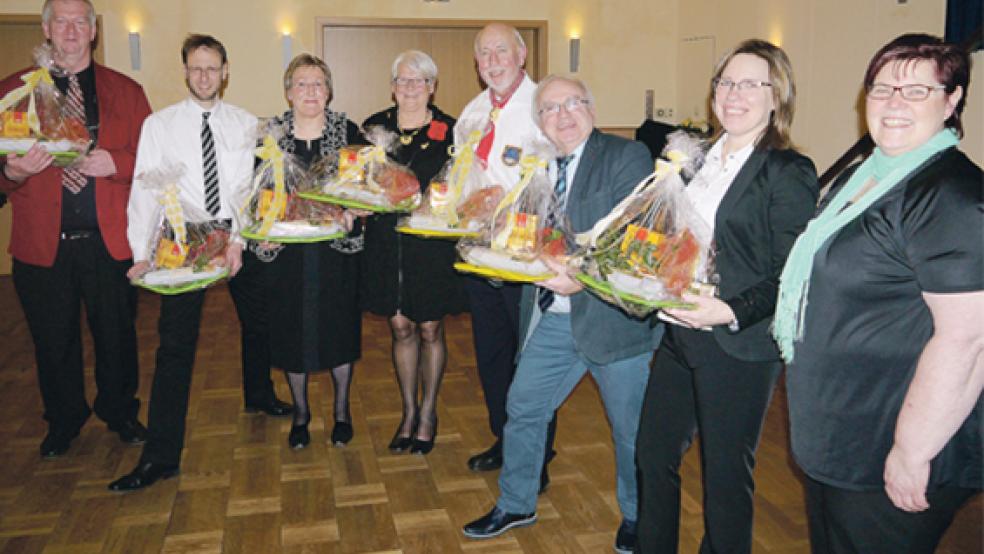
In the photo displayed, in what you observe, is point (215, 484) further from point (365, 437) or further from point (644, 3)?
point (644, 3)

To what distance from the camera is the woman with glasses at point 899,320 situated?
4.51ft

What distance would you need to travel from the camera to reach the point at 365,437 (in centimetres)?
365

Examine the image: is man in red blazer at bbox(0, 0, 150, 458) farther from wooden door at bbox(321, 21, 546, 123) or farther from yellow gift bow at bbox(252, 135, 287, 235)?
wooden door at bbox(321, 21, 546, 123)

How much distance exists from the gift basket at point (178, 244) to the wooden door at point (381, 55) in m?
4.78

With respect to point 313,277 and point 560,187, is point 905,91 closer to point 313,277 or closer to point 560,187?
point 560,187

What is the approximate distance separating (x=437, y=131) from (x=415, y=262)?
1.79ft

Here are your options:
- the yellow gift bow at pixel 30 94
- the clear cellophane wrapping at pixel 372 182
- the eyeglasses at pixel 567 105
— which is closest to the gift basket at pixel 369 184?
the clear cellophane wrapping at pixel 372 182

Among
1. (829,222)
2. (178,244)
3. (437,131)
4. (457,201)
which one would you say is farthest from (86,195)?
(829,222)

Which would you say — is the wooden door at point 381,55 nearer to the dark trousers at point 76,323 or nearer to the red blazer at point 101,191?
the red blazer at point 101,191

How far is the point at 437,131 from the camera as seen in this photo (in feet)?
10.5

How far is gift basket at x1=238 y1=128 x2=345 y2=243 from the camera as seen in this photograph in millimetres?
2959

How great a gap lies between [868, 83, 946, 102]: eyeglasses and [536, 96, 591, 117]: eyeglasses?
984 millimetres

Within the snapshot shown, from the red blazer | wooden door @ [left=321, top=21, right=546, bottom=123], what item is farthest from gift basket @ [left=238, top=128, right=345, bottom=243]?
wooden door @ [left=321, top=21, right=546, bottom=123]

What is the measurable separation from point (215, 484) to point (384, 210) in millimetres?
1316
